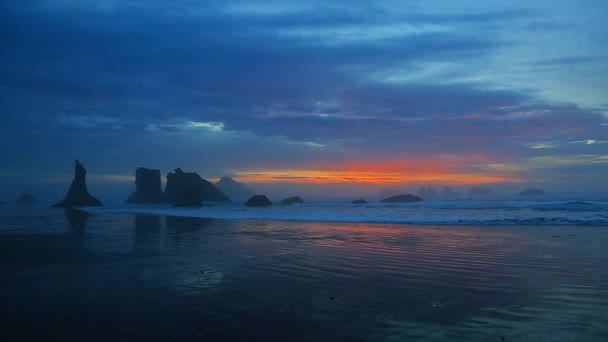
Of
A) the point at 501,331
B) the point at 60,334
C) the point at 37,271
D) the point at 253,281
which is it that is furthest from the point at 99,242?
the point at 501,331

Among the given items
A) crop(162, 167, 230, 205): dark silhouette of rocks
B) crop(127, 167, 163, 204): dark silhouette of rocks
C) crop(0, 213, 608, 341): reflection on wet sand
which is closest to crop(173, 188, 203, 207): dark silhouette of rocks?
crop(162, 167, 230, 205): dark silhouette of rocks

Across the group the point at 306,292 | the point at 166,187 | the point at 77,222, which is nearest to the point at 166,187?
the point at 166,187

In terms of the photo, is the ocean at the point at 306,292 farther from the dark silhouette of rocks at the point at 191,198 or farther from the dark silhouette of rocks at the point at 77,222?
the dark silhouette of rocks at the point at 191,198

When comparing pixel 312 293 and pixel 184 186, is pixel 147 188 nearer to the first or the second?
pixel 184 186

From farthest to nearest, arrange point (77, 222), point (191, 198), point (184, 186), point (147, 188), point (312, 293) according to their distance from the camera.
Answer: point (147, 188), point (184, 186), point (191, 198), point (77, 222), point (312, 293)

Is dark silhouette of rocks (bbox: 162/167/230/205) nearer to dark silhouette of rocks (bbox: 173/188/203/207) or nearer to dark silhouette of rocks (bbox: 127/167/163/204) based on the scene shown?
dark silhouette of rocks (bbox: 127/167/163/204)

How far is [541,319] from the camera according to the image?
261 inches

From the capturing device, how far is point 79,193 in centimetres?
9075

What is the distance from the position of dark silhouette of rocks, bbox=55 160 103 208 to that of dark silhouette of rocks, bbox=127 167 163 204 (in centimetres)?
2650

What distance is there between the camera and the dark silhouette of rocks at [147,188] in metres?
119

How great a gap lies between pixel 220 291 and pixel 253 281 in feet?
4.16

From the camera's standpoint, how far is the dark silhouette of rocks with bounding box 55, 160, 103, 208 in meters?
89.4

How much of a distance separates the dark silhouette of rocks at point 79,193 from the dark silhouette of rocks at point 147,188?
86.9 feet

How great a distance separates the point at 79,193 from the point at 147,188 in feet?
97.1
